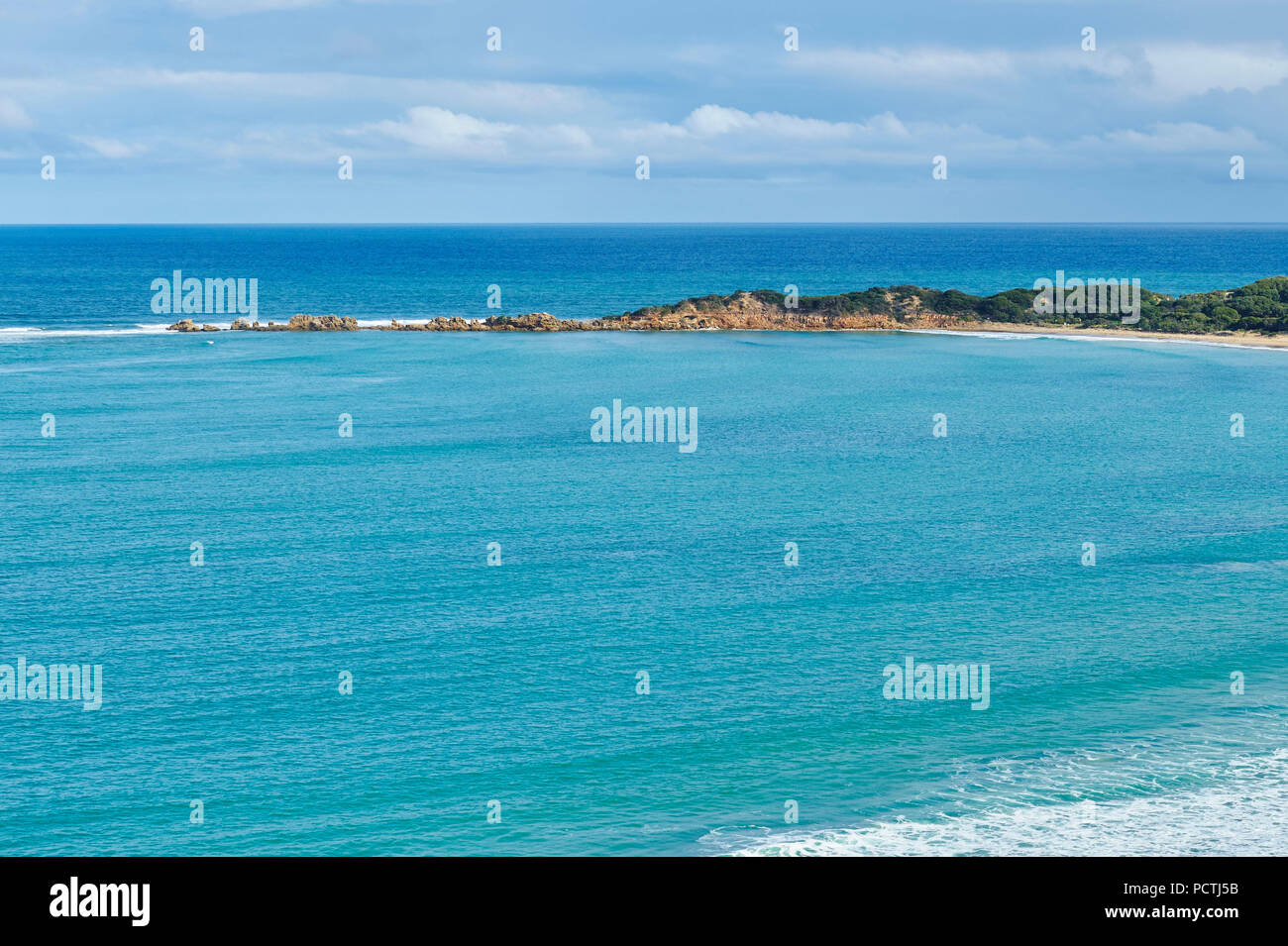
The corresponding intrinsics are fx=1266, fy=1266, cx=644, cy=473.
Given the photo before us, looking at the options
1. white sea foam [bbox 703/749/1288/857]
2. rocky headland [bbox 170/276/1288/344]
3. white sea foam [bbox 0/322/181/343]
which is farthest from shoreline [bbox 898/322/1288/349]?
white sea foam [bbox 703/749/1288/857]

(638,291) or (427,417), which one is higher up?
(638,291)

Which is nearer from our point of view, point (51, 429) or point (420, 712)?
point (420, 712)

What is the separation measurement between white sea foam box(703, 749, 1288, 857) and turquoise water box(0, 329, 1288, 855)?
0.10 meters

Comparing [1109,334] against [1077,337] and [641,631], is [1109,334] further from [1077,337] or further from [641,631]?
[641,631]

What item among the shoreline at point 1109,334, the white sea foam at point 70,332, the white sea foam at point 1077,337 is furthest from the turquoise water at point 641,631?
the white sea foam at point 70,332

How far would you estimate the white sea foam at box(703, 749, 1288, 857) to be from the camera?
2939 centimetres

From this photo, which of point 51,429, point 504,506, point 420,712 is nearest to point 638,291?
point 51,429

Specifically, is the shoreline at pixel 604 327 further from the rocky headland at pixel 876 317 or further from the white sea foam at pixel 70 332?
the white sea foam at pixel 70 332

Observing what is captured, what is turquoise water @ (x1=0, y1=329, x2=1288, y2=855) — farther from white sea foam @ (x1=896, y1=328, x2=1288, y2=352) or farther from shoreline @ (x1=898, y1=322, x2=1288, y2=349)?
shoreline @ (x1=898, y1=322, x2=1288, y2=349)

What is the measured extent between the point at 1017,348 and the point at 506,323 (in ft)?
182

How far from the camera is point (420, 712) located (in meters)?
36.1

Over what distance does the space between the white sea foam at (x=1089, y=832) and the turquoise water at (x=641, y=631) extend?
105 mm

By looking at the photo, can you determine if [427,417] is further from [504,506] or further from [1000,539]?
[1000,539]

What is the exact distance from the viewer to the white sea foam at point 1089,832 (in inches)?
1157
